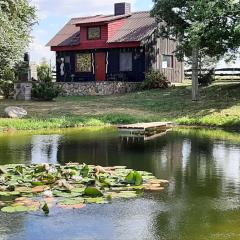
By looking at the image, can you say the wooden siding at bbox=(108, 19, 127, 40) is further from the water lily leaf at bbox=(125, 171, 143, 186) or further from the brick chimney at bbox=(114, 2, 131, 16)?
the water lily leaf at bbox=(125, 171, 143, 186)

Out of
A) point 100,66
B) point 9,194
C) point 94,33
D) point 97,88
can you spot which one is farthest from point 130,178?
point 94,33

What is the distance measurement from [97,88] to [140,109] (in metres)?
8.94

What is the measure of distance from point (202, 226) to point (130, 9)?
36.8 metres

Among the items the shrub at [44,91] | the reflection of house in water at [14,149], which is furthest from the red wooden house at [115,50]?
the reflection of house in water at [14,149]

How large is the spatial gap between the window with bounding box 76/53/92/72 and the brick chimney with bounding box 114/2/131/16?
437 centimetres

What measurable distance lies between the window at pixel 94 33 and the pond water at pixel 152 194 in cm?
2071

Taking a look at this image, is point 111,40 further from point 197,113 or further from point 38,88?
point 197,113

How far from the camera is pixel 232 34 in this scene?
1059 inches

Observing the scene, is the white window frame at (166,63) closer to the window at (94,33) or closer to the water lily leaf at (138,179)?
the window at (94,33)

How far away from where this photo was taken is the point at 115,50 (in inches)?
1620

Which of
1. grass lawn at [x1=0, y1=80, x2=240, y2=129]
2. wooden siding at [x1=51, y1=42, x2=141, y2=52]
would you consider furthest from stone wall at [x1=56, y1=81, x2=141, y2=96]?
wooden siding at [x1=51, y1=42, x2=141, y2=52]

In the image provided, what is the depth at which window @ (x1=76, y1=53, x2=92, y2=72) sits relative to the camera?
139 ft

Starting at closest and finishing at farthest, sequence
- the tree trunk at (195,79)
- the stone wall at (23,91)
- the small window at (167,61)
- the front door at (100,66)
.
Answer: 1. the tree trunk at (195,79)
2. the stone wall at (23,91)
3. the front door at (100,66)
4. the small window at (167,61)

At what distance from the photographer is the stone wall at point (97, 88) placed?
38438 mm
